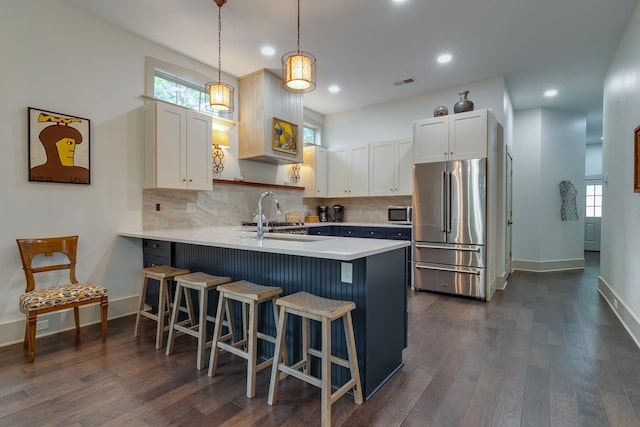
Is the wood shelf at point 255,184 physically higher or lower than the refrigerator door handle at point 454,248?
higher

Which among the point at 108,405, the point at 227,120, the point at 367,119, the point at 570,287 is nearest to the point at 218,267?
the point at 108,405

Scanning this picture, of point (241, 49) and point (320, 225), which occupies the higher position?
point (241, 49)

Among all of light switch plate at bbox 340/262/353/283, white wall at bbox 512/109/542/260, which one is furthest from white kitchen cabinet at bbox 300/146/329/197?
light switch plate at bbox 340/262/353/283

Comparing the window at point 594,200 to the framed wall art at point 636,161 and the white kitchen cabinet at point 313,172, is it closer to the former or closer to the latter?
the framed wall art at point 636,161

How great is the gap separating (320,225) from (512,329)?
2.97 meters

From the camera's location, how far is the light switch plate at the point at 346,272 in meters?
1.97

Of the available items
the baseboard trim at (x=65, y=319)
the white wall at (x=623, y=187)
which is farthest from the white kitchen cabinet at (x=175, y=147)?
the white wall at (x=623, y=187)

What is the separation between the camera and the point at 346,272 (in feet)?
6.55

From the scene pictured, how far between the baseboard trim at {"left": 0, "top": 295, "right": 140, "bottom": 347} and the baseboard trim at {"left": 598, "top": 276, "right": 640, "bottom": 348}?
16.0 feet

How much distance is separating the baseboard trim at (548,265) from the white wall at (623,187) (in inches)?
67.6

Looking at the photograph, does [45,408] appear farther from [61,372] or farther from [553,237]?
[553,237]

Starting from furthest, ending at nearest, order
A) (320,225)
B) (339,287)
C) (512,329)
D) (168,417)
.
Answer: (320,225)
(512,329)
(339,287)
(168,417)

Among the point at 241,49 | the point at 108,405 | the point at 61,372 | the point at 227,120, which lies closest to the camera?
the point at 108,405

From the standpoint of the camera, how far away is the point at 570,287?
473 cm
